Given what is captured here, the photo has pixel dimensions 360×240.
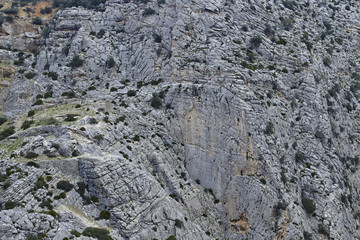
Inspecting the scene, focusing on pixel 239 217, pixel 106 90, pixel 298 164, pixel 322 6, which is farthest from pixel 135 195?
pixel 322 6

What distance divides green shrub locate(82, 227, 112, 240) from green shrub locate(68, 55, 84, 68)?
31.9 meters

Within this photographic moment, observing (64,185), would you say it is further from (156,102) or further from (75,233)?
(156,102)

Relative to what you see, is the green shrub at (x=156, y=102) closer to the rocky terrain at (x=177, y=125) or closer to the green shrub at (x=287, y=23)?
the rocky terrain at (x=177, y=125)

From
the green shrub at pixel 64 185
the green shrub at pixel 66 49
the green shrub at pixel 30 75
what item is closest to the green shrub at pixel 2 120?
the green shrub at pixel 30 75

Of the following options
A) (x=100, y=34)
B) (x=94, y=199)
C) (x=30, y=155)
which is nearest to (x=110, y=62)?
(x=100, y=34)

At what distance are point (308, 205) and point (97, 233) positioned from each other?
2944 centimetres

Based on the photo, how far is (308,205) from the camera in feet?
199

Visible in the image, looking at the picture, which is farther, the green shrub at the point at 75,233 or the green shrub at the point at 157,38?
the green shrub at the point at 157,38

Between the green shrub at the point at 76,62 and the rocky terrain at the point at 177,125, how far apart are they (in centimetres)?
18

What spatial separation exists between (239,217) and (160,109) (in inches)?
702

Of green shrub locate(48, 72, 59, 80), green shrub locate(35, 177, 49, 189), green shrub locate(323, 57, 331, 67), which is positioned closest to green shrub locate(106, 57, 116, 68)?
green shrub locate(48, 72, 59, 80)

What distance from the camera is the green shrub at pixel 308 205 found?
60.3 meters

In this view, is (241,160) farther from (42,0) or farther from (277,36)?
(42,0)

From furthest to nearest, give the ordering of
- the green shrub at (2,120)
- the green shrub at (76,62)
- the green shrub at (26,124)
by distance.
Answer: the green shrub at (76,62) → the green shrub at (2,120) → the green shrub at (26,124)
